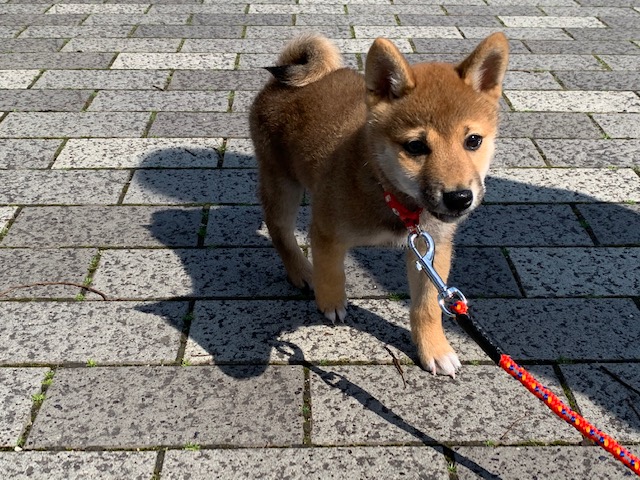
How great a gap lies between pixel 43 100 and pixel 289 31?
2803 mm

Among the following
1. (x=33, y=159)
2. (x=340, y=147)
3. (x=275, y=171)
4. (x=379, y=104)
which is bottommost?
(x=33, y=159)

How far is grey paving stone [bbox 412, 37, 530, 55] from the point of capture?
→ 6.75m

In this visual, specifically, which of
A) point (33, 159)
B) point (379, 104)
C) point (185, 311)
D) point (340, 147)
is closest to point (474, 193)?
point (379, 104)

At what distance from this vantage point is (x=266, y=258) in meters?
3.88

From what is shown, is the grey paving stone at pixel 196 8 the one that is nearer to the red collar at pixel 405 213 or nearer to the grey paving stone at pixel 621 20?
the grey paving stone at pixel 621 20

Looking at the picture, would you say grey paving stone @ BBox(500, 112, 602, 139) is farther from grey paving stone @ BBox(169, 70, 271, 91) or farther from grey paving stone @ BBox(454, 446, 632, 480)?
grey paving stone @ BBox(454, 446, 632, 480)

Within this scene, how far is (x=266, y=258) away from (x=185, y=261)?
1.48ft

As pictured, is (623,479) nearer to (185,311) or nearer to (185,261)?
(185,311)

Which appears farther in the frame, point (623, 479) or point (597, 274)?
point (597, 274)

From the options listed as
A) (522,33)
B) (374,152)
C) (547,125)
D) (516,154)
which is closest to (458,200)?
(374,152)

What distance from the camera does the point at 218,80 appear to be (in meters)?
6.17

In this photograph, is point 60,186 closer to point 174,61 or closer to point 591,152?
point 174,61

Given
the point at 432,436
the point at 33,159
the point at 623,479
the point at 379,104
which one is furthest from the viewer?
the point at 33,159

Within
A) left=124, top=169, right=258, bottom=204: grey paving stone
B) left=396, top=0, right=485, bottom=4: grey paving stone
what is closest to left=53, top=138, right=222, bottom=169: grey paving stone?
left=124, top=169, right=258, bottom=204: grey paving stone
